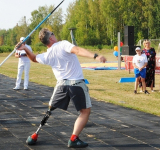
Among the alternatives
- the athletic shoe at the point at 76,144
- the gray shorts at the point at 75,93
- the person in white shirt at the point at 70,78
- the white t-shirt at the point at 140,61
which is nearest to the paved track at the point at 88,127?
the athletic shoe at the point at 76,144

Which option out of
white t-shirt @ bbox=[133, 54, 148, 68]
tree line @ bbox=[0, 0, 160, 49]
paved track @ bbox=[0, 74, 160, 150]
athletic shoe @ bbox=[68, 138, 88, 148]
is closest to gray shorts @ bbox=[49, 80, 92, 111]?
athletic shoe @ bbox=[68, 138, 88, 148]

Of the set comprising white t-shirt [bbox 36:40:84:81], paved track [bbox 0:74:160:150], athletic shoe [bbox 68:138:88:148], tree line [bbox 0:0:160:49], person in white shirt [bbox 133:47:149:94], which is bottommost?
paved track [bbox 0:74:160:150]

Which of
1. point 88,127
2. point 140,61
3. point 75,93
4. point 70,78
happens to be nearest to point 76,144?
point 75,93

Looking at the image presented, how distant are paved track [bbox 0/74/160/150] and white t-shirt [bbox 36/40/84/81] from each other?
1.08 m

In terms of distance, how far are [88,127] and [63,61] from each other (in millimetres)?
2041

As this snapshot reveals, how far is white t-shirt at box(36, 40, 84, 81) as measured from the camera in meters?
6.01

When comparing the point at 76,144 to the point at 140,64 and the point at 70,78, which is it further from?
the point at 140,64

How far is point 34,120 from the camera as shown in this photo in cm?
847

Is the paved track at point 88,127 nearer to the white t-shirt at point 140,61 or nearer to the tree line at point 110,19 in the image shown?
the white t-shirt at point 140,61

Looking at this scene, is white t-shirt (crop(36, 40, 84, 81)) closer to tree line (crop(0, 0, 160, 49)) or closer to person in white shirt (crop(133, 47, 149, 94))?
person in white shirt (crop(133, 47, 149, 94))

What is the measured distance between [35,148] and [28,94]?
23.1 ft

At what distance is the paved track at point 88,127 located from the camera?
632 cm

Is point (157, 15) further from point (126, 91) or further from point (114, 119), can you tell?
point (114, 119)

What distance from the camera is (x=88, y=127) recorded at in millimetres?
7703
